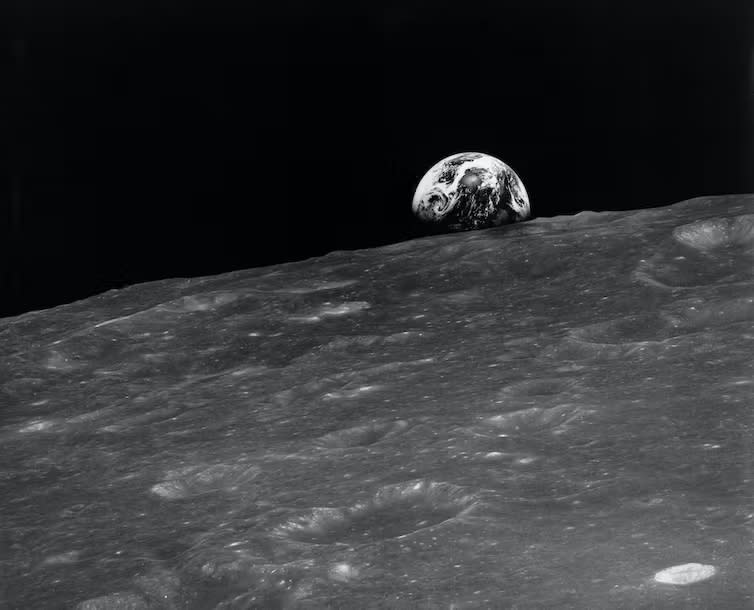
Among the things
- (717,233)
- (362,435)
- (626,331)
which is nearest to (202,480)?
(362,435)

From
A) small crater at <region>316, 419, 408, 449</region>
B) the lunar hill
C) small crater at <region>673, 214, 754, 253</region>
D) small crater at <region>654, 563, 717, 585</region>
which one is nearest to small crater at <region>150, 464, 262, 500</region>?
the lunar hill

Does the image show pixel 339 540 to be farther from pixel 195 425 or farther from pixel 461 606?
pixel 195 425

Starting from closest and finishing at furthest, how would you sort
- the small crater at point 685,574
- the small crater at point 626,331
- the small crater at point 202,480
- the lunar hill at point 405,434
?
the small crater at point 685,574, the lunar hill at point 405,434, the small crater at point 202,480, the small crater at point 626,331

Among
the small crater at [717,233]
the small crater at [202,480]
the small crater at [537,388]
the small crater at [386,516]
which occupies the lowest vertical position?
the small crater at [386,516]

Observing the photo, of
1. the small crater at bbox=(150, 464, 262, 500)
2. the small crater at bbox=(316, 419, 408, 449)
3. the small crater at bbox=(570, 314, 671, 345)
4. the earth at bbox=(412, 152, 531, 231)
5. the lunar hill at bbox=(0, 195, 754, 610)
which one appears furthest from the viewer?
the earth at bbox=(412, 152, 531, 231)

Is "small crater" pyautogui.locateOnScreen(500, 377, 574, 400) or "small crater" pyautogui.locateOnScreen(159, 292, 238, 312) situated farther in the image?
"small crater" pyautogui.locateOnScreen(159, 292, 238, 312)

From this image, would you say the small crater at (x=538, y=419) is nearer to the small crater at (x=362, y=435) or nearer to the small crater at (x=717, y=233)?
the small crater at (x=362, y=435)

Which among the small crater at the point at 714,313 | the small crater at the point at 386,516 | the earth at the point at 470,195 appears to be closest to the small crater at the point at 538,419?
the small crater at the point at 386,516

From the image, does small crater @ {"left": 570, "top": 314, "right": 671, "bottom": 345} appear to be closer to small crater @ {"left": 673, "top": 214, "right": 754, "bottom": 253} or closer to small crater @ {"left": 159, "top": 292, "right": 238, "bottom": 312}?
small crater @ {"left": 673, "top": 214, "right": 754, "bottom": 253}
